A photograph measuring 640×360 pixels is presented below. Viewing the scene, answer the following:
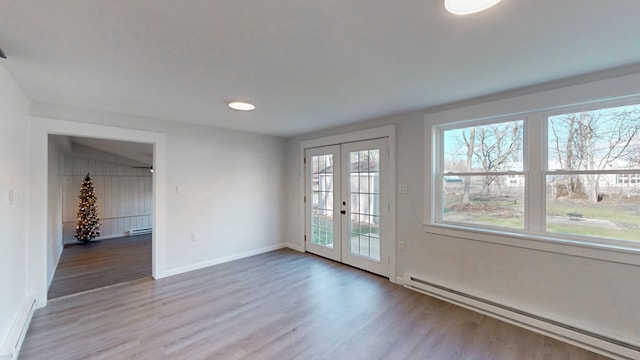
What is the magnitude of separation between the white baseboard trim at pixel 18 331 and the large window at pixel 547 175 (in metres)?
3.96

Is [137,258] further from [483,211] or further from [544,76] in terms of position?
[544,76]

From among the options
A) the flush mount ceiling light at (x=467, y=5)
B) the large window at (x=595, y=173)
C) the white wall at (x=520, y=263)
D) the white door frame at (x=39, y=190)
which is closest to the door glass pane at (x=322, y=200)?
the white wall at (x=520, y=263)

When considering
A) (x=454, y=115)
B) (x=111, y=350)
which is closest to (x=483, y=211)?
(x=454, y=115)

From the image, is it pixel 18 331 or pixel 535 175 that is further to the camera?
pixel 535 175

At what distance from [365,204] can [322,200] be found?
93 cm

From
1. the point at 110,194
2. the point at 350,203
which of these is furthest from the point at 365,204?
the point at 110,194

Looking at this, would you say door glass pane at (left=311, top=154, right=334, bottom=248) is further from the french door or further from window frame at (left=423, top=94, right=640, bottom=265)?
window frame at (left=423, top=94, right=640, bottom=265)

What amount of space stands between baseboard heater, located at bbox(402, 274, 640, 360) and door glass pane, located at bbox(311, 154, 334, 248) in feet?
5.71

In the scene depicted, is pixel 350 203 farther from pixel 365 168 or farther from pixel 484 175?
pixel 484 175

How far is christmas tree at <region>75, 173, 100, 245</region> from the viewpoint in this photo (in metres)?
5.94

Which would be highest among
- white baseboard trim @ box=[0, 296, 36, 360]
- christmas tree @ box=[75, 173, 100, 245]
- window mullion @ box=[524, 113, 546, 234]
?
window mullion @ box=[524, 113, 546, 234]

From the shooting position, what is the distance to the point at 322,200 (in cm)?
470

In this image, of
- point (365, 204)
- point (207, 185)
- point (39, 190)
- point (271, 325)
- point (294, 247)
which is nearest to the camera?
point (271, 325)

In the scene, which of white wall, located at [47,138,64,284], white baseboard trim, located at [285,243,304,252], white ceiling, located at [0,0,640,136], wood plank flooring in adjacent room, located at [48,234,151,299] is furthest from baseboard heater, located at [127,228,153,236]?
white ceiling, located at [0,0,640,136]
